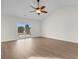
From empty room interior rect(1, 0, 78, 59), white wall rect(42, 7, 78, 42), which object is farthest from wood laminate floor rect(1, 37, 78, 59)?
white wall rect(42, 7, 78, 42)

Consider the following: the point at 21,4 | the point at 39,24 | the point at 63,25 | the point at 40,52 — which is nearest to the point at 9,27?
the point at 21,4

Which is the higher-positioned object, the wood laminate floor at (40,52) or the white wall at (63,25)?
the white wall at (63,25)

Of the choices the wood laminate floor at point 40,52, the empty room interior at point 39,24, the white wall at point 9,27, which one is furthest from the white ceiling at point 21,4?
the wood laminate floor at point 40,52

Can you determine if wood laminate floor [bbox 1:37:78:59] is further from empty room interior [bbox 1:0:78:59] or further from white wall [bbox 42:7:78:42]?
white wall [bbox 42:7:78:42]

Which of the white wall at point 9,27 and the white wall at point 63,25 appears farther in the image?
the white wall at point 9,27

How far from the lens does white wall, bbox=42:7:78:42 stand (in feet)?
24.0

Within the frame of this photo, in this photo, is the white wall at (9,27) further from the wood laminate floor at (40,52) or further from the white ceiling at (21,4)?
the wood laminate floor at (40,52)

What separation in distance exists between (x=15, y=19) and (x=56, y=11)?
14.7 ft

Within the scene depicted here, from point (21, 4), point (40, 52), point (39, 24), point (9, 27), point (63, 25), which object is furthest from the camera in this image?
point (39, 24)

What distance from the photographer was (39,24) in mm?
12141

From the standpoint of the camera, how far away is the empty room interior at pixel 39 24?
21.5ft

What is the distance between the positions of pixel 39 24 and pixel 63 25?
4.45m

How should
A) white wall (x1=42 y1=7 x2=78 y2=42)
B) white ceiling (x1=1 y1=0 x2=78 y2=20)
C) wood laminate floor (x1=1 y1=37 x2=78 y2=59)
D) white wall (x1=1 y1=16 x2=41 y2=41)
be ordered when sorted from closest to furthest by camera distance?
wood laminate floor (x1=1 y1=37 x2=78 y2=59), white ceiling (x1=1 y1=0 x2=78 y2=20), white wall (x1=42 y1=7 x2=78 y2=42), white wall (x1=1 y1=16 x2=41 y2=41)

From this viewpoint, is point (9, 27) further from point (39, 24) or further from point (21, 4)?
point (39, 24)
